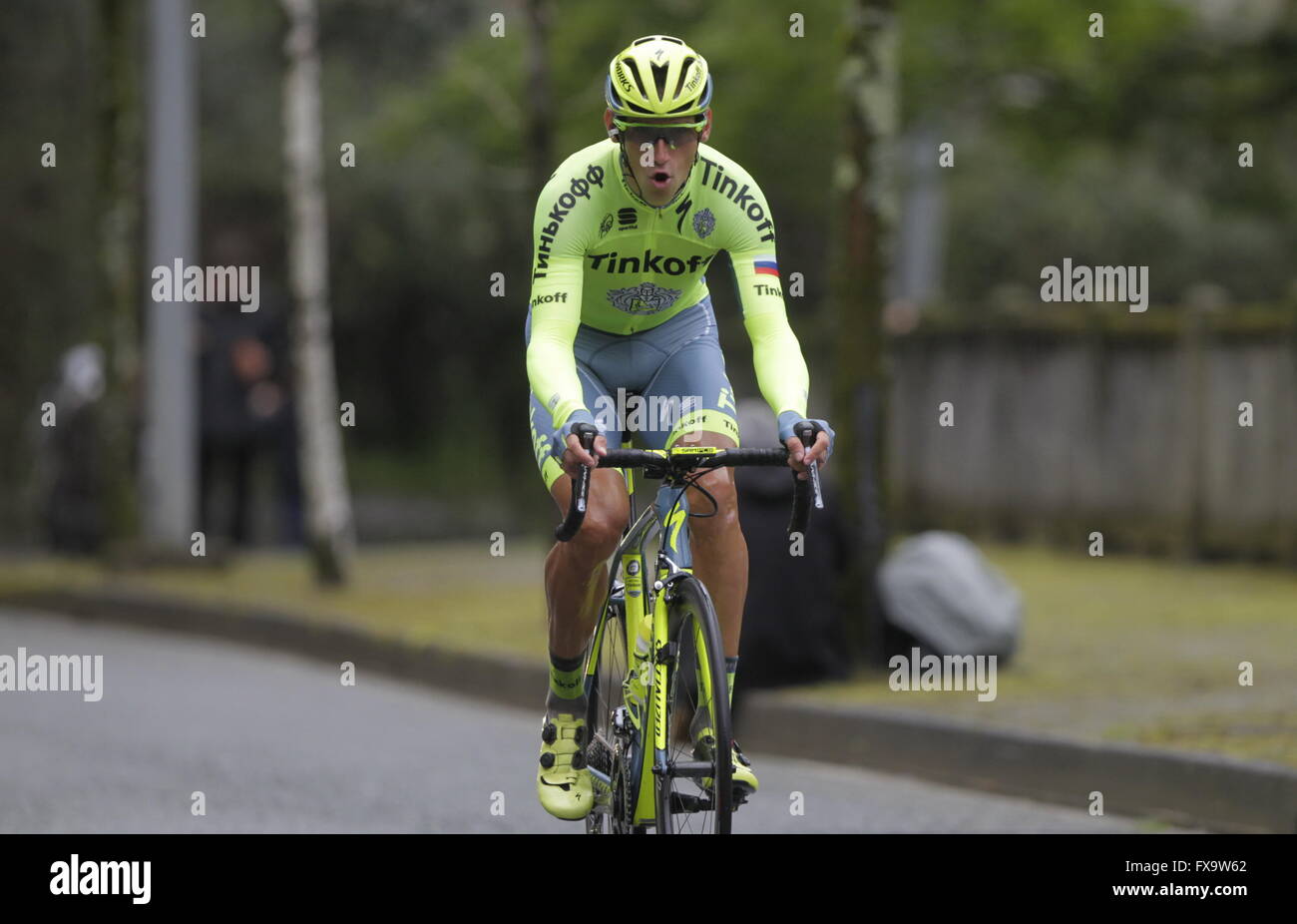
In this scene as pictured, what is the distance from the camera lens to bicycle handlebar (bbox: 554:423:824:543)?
5.65 metres

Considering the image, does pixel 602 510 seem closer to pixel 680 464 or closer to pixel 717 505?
pixel 717 505

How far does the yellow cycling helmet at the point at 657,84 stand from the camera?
5.94 meters

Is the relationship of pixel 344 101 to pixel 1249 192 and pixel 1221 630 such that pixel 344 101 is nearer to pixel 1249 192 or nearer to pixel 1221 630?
pixel 1249 192

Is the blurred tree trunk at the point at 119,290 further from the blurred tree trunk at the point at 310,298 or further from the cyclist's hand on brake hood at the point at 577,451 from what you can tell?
the cyclist's hand on brake hood at the point at 577,451

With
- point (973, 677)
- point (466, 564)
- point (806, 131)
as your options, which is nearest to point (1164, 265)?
point (806, 131)

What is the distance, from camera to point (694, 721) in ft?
19.4

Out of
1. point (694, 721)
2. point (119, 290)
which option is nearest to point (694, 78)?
point (694, 721)

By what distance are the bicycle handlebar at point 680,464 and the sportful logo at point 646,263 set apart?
30.0 inches

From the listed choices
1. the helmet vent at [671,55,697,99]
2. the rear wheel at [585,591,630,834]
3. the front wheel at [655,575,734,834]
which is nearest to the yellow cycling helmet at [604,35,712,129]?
the helmet vent at [671,55,697,99]

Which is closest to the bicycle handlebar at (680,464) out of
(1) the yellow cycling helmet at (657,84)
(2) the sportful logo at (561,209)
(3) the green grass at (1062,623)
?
(2) the sportful logo at (561,209)

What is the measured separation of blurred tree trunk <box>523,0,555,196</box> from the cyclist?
5812 mm

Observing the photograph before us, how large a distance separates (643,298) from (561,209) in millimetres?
427

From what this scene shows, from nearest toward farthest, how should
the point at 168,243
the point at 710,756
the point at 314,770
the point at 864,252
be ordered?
the point at 710,756, the point at 314,770, the point at 864,252, the point at 168,243

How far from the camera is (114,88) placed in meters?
15.7
